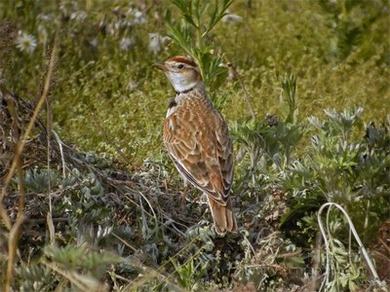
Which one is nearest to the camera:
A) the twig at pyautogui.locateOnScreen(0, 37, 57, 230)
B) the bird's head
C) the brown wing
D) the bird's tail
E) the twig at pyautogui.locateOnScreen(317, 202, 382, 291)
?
the twig at pyautogui.locateOnScreen(0, 37, 57, 230)

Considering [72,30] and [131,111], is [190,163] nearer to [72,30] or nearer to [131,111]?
[131,111]

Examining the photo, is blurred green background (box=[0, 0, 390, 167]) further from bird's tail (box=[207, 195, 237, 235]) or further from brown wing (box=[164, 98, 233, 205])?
bird's tail (box=[207, 195, 237, 235])

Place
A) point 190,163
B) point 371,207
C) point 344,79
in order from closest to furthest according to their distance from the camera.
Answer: point 371,207
point 190,163
point 344,79

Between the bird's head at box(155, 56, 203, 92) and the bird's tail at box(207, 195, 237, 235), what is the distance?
1484 mm

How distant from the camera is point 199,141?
7918mm

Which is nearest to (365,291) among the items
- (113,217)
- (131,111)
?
(113,217)

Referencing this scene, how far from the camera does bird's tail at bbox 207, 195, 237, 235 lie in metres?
7.18

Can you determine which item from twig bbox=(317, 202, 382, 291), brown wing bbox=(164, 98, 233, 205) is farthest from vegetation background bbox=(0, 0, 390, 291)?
brown wing bbox=(164, 98, 233, 205)

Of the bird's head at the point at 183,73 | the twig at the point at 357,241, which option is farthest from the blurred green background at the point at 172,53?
the twig at the point at 357,241

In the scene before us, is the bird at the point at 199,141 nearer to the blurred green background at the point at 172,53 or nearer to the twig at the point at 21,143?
the blurred green background at the point at 172,53

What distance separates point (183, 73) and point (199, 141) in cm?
92

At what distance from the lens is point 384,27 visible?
37.9 ft

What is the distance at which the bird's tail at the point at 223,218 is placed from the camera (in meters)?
7.18

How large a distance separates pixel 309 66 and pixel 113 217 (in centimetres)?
402
